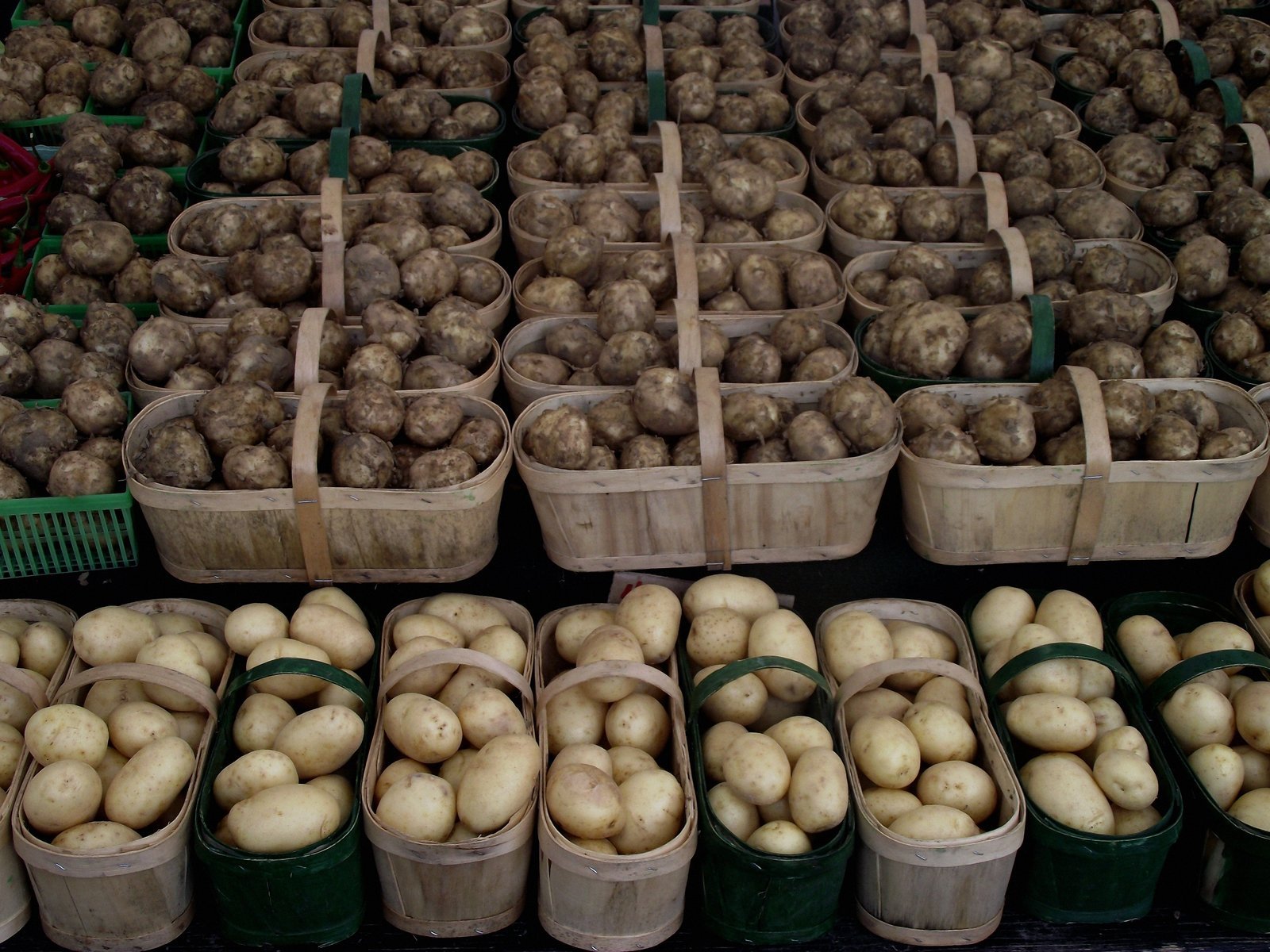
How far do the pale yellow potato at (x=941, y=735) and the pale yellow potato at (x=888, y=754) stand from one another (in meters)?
0.03

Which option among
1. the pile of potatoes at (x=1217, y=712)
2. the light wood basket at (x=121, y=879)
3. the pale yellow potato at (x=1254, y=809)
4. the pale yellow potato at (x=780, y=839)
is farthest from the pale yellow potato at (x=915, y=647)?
the light wood basket at (x=121, y=879)

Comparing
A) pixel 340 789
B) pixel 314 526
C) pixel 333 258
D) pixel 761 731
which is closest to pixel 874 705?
pixel 761 731

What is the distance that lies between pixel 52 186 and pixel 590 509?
2516mm

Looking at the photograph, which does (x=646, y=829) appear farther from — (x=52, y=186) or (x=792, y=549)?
(x=52, y=186)

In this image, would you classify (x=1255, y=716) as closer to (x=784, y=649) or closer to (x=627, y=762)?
(x=784, y=649)

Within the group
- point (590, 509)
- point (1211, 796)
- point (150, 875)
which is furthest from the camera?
point (590, 509)

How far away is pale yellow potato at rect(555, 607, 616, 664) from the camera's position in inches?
101

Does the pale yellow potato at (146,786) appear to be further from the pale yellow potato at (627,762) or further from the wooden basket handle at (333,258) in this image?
the wooden basket handle at (333,258)

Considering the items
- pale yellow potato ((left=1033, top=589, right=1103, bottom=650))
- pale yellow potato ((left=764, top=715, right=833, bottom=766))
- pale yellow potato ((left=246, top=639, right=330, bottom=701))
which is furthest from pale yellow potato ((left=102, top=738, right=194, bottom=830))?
pale yellow potato ((left=1033, top=589, right=1103, bottom=650))

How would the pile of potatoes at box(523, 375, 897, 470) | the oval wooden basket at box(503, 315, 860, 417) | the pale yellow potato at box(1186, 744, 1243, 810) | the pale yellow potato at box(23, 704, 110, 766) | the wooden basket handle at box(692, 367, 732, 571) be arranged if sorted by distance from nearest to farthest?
the pale yellow potato at box(23, 704, 110, 766) < the pale yellow potato at box(1186, 744, 1243, 810) < the wooden basket handle at box(692, 367, 732, 571) < the pile of potatoes at box(523, 375, 897, 470) < the oval wooden basket at box(503, 315, 860, 417)

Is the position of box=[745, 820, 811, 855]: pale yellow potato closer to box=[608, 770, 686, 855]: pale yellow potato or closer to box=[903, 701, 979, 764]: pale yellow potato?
box=[608, 770, 686, 855]: pale yellow potato

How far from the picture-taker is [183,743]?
7.30 ft

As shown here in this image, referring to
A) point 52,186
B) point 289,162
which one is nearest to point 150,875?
point 289,162

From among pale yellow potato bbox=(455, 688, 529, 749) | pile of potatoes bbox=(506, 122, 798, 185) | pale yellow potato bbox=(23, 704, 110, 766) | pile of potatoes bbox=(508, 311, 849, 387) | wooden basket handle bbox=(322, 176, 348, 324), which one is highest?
pile of potatoes bbox=(506, 122, 798, 185)
